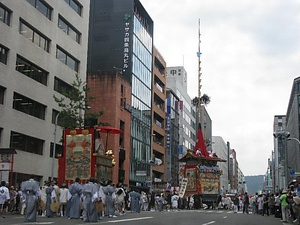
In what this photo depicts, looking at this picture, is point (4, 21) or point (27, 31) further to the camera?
point (27, 31)

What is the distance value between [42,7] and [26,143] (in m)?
13.2

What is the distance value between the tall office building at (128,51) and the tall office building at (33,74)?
12140mm

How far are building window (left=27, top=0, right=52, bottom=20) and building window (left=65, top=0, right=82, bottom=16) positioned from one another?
425 cm

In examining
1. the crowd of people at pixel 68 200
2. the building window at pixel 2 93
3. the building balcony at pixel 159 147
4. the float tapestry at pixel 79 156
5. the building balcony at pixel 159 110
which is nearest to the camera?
the crowd of people at pixel 68 200

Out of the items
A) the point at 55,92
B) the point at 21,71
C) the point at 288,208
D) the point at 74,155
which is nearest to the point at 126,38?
the point at 55,92

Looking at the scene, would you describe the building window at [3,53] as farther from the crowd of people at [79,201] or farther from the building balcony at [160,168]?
the building balcony at [160,168]

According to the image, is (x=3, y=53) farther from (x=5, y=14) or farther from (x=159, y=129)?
(x=159, y=129)

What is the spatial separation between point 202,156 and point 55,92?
61.0ft

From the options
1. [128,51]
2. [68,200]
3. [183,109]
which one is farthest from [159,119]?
[68,200]

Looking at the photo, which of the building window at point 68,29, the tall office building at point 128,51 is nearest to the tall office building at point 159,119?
the tall office building at point 128,51

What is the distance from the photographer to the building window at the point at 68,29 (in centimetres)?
4616

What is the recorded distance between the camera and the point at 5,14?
1452 inches

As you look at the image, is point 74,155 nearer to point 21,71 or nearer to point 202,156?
point 21,71

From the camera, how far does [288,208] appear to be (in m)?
24.2
